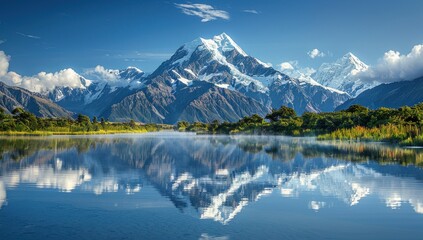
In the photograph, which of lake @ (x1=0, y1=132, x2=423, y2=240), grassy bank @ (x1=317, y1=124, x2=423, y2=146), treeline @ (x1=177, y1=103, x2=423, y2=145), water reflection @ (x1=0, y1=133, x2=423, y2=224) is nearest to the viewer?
lake @ (x1=0, y1=132, x2=423, y2=240)

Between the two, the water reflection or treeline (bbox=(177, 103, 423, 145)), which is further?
treeline (bbox=(177, 103, 423, 145))

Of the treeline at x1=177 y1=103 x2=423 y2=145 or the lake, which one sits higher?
the treeline at x1=177 y1=103 x2=423 y2=145

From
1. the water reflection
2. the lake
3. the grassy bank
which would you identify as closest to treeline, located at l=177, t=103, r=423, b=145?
the grassy bank

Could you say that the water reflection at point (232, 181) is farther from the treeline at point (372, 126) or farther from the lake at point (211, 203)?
the treeline at point (372, 126)

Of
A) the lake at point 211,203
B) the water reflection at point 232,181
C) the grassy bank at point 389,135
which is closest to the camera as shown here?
the lake at point 211,203

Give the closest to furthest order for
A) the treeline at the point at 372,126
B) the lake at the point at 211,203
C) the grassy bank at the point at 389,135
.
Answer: the lake at the point at 211,203, the grassy bank at the point at 389,135, the treeline at the point at 372,126

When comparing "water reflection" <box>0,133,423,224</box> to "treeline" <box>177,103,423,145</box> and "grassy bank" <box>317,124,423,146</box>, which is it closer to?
"grassy bank" <box>317,124,423,146</box>

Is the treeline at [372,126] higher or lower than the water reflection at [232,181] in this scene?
higher

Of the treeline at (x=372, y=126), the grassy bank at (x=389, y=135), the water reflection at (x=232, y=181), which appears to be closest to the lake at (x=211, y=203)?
the water reflection at (x=232, y=181)

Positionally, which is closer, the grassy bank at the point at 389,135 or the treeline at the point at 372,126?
the grassy bank at the point at 389,135

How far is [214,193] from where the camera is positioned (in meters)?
24.4

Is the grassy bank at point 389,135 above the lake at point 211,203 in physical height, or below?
above

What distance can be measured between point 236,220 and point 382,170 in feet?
69.1

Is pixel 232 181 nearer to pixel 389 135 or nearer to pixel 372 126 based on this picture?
pixel 389 135
